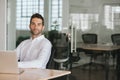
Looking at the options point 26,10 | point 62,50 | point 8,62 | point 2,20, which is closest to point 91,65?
point 62,50

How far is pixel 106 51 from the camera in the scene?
6.02 m

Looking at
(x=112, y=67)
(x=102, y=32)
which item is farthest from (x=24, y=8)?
(x=112, y=67)

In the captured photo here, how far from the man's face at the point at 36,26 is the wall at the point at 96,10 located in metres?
3.19

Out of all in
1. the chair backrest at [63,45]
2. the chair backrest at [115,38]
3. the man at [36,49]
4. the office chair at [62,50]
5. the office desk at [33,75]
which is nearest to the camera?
the office desk at [33,75]

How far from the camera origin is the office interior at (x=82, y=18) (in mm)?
6316

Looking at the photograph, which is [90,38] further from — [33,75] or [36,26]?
[33,75]

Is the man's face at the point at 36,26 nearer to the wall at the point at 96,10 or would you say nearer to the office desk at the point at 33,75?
the office desk at the point at 33,75

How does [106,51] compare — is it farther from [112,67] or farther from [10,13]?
[10,13]

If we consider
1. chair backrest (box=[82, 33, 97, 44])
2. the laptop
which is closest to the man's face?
the laptop

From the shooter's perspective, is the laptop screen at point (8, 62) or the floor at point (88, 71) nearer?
the laptop screen at point (8, 62)

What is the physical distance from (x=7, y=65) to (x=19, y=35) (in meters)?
4.30

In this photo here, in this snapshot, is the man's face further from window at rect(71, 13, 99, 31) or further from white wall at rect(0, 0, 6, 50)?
white wall at rect(0, 0, 6, 50)

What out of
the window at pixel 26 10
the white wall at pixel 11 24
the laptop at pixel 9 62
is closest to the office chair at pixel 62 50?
the window at pixel 26 10

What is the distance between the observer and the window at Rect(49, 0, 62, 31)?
632 centimetres
